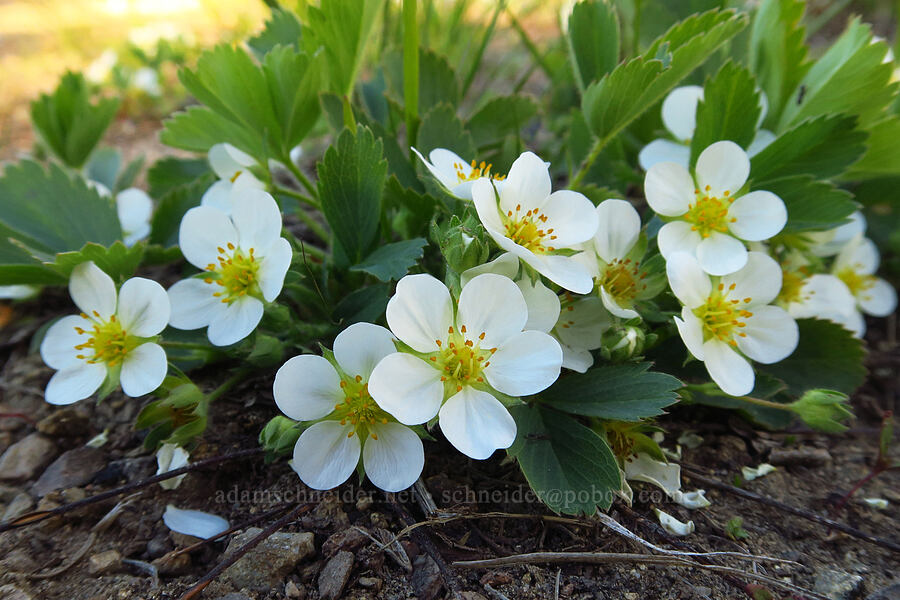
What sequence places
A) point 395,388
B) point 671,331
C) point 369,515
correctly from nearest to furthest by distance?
point 395,388 → point 369,515 → point 671,331

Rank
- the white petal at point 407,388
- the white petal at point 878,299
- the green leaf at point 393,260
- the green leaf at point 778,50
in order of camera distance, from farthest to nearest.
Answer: the white petal at point 878,299 < the green leaf at point 778,50 < the green leaf at point 393,260 < the white petal at point 407,388

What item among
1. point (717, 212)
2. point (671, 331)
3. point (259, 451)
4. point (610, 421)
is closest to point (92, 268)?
point (259, 451)

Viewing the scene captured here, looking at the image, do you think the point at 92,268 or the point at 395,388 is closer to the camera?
the point at 395,388

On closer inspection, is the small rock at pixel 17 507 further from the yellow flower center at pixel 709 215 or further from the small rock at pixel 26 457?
the yellow flower center at pixel 709 215

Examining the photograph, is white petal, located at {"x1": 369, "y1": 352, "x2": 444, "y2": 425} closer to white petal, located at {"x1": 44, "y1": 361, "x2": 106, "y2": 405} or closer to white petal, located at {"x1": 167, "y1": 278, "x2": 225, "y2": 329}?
white petal, located at {"x1": 167, "y1": 278, "x2": 225, "y2": 329}

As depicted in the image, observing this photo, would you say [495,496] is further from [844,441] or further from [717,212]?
[844,441]

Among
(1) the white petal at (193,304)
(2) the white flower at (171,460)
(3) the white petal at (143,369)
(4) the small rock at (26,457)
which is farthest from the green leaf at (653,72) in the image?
(4) the small rock at (26,457)
